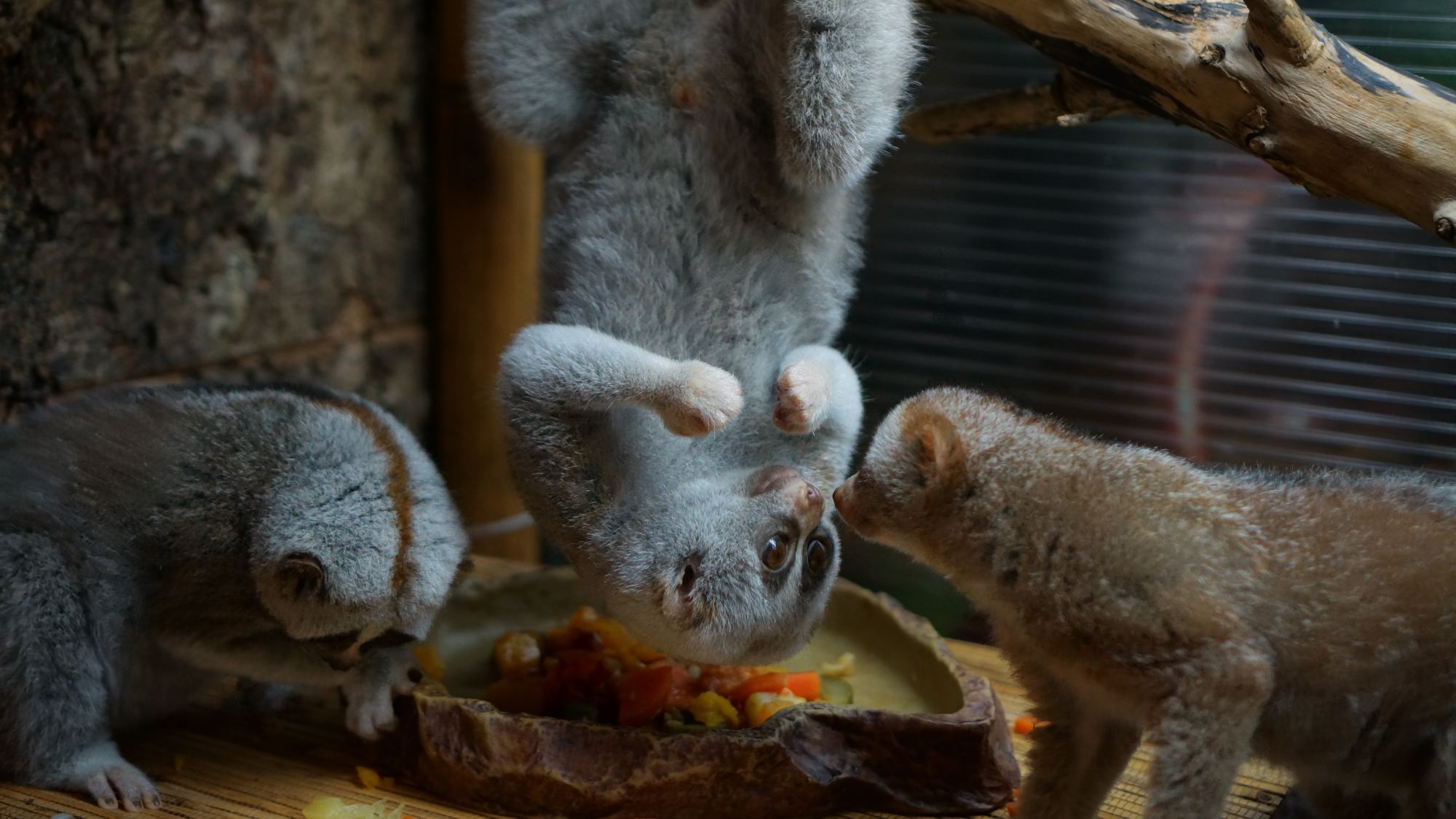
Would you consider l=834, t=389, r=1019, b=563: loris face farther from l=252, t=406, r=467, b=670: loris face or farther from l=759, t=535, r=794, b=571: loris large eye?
l=252, t=406, r=467, b=670: loris face

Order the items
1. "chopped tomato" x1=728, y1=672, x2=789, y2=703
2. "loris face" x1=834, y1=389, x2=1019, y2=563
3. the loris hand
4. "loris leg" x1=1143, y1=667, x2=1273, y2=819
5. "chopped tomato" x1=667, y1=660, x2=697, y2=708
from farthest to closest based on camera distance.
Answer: "chopped tomato" x1=728, y1=672, x2=789, y2=703 → "chopped tomato" x1=667, y1=660, x2=697, y2=708 → the loris hand → "loris face" x1=834, y1=389, x2=1019, y2=563 → "loris leg" x1=1143, y1=667, x2=1273, y2=819

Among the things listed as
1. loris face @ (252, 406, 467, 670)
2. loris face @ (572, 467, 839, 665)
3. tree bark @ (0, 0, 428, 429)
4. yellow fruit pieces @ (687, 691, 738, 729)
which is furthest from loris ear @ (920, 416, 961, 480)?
tree bark @ (0, 0, 428, 429)

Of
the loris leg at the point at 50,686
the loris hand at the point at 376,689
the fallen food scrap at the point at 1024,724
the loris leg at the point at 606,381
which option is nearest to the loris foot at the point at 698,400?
the loris leg at the point at 606,381

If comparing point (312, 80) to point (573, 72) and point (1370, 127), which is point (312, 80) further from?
point (1370, 127)

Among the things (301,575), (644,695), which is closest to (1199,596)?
(644,695)

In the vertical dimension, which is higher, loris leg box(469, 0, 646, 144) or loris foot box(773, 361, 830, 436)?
loris leg box(469, 0, 646, 144)

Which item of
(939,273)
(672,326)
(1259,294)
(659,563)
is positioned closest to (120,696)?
(659,563)

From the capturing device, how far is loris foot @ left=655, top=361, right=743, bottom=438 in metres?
3.11

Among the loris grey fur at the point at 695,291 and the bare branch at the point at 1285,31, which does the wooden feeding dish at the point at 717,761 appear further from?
the bare branch at the point at 1285,31

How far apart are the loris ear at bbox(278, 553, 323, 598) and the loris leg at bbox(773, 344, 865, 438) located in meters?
1.27

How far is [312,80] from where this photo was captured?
471 cm

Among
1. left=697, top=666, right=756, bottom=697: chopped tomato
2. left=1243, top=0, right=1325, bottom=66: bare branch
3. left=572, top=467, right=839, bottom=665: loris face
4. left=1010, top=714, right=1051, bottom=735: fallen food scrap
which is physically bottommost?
left=1010, top=714, right=1051, bottom=735: fallen food scrap

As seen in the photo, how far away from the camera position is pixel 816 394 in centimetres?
332

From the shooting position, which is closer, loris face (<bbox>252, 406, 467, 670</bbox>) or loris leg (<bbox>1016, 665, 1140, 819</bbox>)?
loris leg (<bbox>1016, 665, 1140, 819</bbox>)
